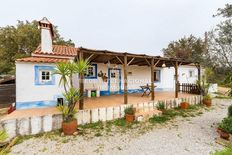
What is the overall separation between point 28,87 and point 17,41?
1654 centimetres

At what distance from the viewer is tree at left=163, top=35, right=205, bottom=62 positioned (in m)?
23.5

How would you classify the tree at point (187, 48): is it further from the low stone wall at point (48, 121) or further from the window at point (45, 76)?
the window at point (45, 76)

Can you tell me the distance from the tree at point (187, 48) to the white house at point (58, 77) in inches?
400

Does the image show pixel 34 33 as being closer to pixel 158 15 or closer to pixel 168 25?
pixel 158 15

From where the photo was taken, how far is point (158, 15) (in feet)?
62.4

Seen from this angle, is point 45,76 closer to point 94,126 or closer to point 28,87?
point 28,87

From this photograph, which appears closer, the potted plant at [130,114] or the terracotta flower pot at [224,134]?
the terracotta flower pot at [224,134]

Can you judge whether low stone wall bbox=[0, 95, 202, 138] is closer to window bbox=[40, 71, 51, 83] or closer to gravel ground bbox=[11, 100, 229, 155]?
gravel ground bbox=[11, 100, 229, 155]

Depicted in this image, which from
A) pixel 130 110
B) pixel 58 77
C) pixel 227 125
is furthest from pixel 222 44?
pixel 58 77

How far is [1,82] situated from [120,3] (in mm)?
12806

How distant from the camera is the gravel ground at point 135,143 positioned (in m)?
4.52

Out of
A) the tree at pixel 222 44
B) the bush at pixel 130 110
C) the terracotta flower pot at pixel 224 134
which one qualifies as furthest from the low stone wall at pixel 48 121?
the tree at pixel 222 44

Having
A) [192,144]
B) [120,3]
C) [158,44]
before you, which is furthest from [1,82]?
[158,44]

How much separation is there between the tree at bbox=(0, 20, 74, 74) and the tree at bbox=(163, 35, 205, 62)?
67.9ft
